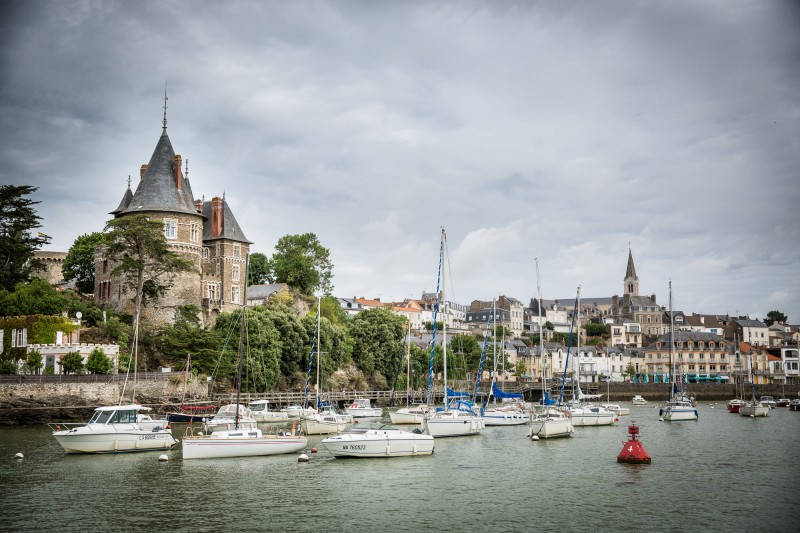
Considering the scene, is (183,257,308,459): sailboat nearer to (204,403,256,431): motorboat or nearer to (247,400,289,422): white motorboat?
(204,403,256,431): motorboat

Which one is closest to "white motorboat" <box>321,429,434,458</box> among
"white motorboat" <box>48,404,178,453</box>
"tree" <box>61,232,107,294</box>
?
"white motorboat" <box>48,404,178,453</box>

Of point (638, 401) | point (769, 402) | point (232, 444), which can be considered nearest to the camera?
point (232, 444)

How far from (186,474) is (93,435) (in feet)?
29.9

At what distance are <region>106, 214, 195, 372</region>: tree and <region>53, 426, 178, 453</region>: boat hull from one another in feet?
89.4

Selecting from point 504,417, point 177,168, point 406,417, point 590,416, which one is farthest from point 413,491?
point 177,168

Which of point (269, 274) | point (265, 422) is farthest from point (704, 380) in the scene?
point (265, 422)

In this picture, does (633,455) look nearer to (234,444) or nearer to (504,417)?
(234,444)

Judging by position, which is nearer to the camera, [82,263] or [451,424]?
[451,424]

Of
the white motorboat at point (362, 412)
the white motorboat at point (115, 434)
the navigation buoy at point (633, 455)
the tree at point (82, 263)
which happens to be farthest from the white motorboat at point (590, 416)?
the tree at point (82, 263)

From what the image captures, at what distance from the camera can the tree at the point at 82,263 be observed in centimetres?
9481

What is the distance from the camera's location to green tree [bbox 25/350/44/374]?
63938 mm

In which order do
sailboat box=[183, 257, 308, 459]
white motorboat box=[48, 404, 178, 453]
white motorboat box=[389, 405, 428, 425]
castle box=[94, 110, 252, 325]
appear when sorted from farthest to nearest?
castle box=[94, 110, 252, 325], white motorboat box=[389, 405, 428, 425], white motorboat box=[48, 404, 178, 453], sailboat box=[183, 257, 308, 459]

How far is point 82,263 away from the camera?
9844 centimetres

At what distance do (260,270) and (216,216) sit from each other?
94.6 feet
